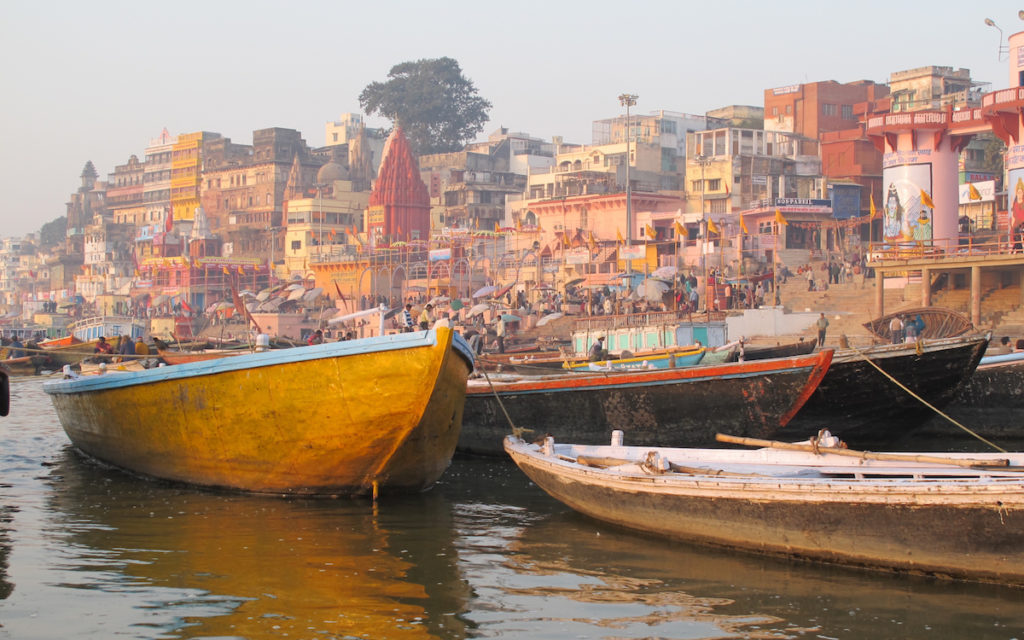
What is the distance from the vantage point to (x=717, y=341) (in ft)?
88.2

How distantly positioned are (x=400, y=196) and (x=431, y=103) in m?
28.4

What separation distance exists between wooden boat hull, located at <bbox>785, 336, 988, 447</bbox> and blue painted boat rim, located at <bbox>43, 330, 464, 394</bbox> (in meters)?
5.03

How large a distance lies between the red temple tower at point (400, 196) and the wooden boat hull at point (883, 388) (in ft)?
168

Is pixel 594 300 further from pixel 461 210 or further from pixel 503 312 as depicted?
pixel 461 210

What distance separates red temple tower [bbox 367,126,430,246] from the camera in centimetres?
6494

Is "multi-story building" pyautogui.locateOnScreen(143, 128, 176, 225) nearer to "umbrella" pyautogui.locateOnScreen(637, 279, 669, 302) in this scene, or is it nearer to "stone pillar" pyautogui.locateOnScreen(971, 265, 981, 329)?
"umbrella" pyautogui.locateOnScreen(637, 279, 669, 302)

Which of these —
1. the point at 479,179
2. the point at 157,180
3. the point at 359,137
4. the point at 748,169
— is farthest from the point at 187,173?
the point at 748,169

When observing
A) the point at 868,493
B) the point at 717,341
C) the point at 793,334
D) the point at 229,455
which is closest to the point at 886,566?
the point at 868,493

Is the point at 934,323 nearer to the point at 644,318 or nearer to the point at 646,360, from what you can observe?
the point at 644,318

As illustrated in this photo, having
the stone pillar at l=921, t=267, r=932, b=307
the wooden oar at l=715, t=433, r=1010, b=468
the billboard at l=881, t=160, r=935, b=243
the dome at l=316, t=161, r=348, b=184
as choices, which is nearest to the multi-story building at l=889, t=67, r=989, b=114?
the billboard at l=881, t=160, r=935, b=243

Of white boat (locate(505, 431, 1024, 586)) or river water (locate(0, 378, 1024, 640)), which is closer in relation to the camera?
river water (locate(0, 378, 1024, 640))

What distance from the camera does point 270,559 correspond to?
8.84 metres

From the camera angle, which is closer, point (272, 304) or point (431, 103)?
point (272, 304)

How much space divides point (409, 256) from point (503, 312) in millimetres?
18758
